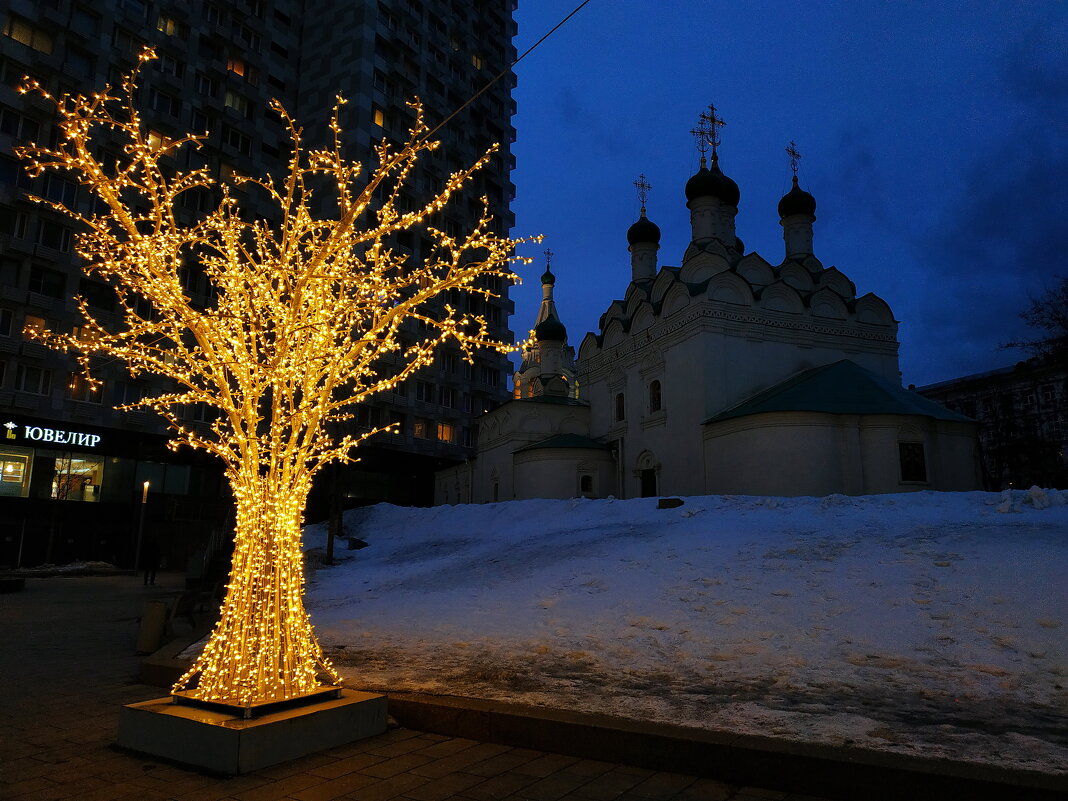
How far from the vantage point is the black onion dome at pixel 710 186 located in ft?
109

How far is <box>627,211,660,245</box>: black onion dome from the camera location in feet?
124

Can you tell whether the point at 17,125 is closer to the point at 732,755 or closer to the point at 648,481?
the point at 648,481

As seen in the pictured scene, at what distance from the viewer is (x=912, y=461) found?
24750 millimetres

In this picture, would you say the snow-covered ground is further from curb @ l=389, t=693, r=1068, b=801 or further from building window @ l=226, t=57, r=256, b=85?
building window @ l=226, t=57, r=256, b=85

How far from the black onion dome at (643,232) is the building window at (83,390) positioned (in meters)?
26.0

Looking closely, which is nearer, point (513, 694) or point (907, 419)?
point (513, 694)

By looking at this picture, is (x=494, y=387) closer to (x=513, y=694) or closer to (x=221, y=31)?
(x=221, y=31)

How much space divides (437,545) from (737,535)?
10.6m

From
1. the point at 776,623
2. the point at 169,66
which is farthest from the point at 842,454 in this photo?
the point at 169,66

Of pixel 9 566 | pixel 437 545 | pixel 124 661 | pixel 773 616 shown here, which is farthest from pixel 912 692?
pixel 9 566

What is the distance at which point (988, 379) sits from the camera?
5538 cm

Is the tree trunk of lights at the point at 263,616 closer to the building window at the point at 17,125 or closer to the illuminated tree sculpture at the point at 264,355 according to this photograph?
the illuminated tree sculpture at the point at 264,355

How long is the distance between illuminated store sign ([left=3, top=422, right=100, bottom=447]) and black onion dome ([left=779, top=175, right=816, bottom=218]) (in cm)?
3279

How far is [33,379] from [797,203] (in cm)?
3439
